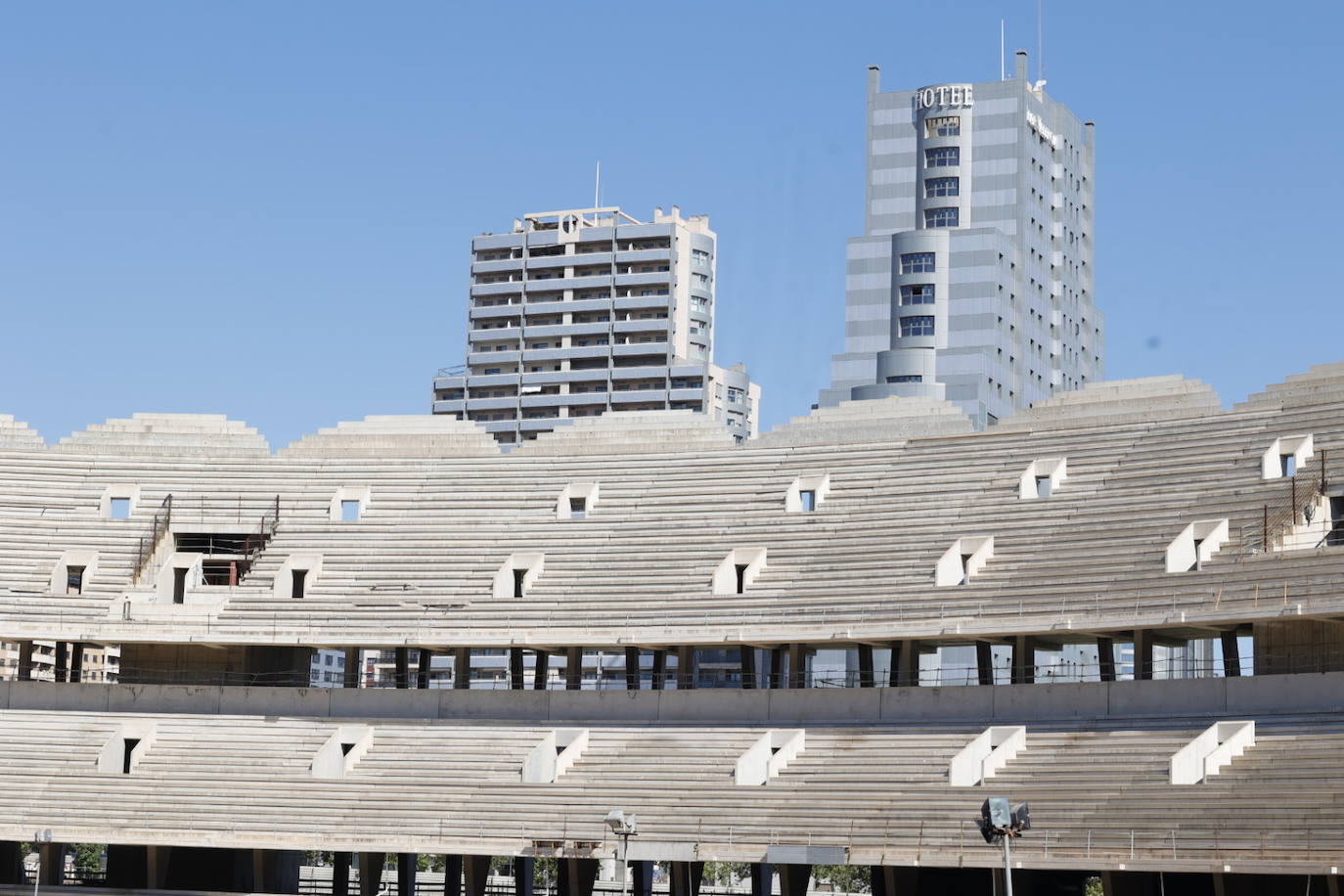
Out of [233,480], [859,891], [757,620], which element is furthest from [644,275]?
[757,620]

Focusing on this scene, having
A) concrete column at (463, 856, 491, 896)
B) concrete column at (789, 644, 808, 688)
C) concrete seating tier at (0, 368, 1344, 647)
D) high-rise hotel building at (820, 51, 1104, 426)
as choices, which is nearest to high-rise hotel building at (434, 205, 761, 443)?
high-rise hotel building at (820, 51, 1104, 426)

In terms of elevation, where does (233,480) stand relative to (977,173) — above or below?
below

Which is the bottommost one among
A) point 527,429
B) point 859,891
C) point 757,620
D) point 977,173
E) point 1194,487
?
point 859,891

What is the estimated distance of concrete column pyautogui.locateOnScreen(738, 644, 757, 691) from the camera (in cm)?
5375

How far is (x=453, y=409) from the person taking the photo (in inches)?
6289

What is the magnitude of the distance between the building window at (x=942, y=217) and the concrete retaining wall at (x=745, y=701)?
266 ft

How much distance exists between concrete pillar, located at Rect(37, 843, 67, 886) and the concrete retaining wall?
5.87 metres

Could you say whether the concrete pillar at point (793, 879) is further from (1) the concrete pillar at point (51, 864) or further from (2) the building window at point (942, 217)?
(2) the building window at point (942, 217)

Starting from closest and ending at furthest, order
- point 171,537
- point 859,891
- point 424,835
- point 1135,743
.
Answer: point 1135,743, point 424,835, point 171,537, point 859,891

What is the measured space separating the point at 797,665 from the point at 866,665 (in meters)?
1.90

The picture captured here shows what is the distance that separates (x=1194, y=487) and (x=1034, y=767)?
417 inches

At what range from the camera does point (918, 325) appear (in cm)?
12625

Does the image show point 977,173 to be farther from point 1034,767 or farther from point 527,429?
point 1034,767

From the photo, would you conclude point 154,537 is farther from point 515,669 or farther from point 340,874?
point 515,669
